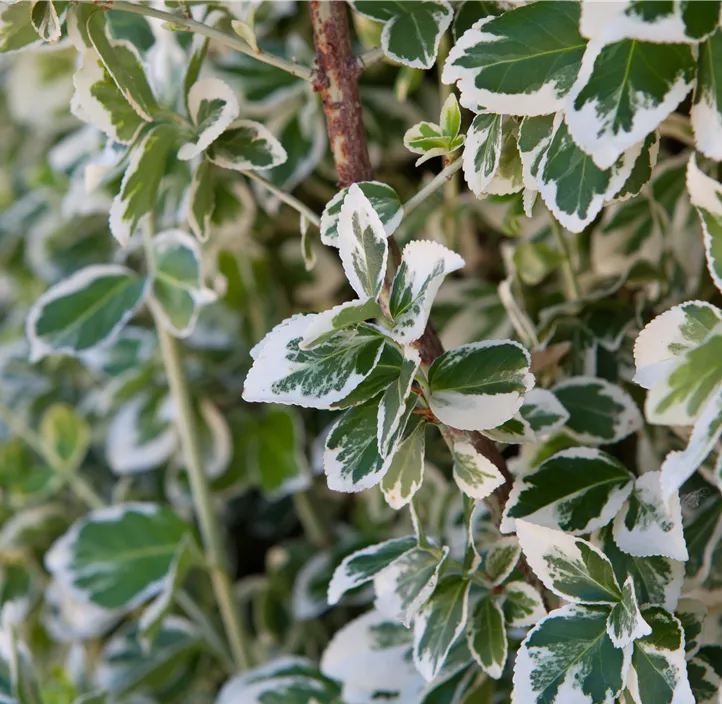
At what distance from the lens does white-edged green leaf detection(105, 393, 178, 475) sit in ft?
3.11

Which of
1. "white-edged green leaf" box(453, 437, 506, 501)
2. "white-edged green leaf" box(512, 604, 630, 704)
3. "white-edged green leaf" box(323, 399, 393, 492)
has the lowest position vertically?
"white-edged green leaf" box(512, 604, 630, 704)

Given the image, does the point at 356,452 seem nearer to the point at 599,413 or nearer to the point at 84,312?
the point at 599,413

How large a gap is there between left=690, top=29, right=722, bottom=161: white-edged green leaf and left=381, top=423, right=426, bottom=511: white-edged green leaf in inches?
7.9

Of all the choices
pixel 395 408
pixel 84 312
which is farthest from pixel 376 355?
pixel 84 312

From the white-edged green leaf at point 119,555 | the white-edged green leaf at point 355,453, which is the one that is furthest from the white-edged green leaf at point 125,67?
the white-edged green leaf at point 119,555

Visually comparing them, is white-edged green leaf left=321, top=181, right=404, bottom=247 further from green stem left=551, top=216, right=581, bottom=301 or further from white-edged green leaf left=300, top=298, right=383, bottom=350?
green stem left=551, top=216, right=581, bottom=301

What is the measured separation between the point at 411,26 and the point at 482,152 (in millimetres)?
101

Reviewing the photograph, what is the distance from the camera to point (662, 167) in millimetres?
723

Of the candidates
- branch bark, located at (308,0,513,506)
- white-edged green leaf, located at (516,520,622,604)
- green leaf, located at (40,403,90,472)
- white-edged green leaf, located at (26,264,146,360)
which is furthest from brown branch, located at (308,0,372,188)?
green leaf, located at (40,403,90,472)

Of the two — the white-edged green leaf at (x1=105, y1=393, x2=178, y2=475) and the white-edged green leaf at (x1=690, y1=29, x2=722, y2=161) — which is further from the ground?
the white-edged green leaf at (x1=690, y1=29, x2=722, y2=161)

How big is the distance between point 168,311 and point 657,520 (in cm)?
45

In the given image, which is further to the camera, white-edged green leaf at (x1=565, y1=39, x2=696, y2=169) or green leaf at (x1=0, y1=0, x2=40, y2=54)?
green leaf at (x1=0, y1=0, x2=40, y2=54)

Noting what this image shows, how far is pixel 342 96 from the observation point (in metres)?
0.48

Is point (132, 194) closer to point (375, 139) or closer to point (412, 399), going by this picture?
point (412, 399)
